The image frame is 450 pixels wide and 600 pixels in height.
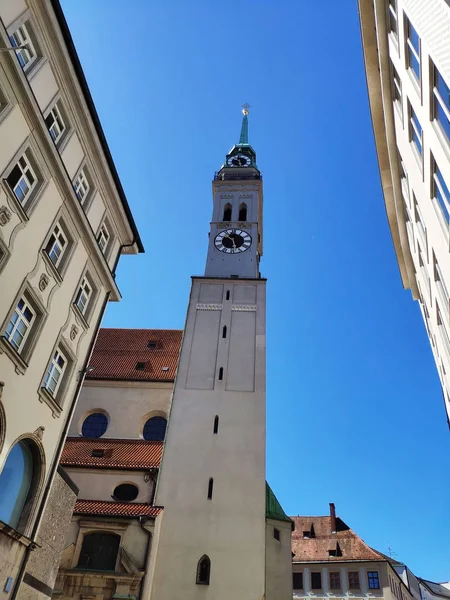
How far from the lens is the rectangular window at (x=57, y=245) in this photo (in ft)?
39.0

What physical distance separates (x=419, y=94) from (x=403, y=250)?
8.16 m

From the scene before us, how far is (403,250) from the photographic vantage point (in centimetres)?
1608

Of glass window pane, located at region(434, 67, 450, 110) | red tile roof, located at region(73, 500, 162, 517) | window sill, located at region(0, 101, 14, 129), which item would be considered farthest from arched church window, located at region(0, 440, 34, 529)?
glass window pane, located at region(434, 67, 450, 110)

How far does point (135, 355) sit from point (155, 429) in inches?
201

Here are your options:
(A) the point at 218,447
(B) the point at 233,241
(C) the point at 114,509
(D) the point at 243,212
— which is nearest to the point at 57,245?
(C) the point at 114,509

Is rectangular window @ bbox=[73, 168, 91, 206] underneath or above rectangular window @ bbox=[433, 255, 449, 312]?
above

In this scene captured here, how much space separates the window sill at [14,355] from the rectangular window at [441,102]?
8537 mm

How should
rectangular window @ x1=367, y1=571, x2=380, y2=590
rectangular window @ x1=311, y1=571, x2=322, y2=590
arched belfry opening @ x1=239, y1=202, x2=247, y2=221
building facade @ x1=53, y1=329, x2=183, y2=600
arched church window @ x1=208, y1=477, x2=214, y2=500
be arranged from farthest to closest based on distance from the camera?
1. rectangular window @ x1=311, y1=571, x2=322, y2=590
2. rectangular window @ x1=367, y1=571, x2=380, y2=590
3. arched belfry opening @ x1=239, y1=202, x2=247, y2=221
4. arched church window @ x1=208, y1=477, x2=214, y2=500
5. building facade @ x1=53, y1=329, x2=183, y2=600

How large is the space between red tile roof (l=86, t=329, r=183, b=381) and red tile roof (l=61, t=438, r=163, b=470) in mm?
3299

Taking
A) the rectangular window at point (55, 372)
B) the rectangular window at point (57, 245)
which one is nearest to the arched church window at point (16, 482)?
the rectangular window at point (55, 372)

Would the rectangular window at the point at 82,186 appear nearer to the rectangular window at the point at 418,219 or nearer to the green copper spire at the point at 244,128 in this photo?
the rectangular window at the point at 418,219

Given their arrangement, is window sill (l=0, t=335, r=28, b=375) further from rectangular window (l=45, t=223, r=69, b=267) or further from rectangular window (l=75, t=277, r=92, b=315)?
rectangular window (l=75, t=277, r=92, b=315)

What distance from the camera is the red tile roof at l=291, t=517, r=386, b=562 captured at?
118ft

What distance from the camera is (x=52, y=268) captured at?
38.4 ft
